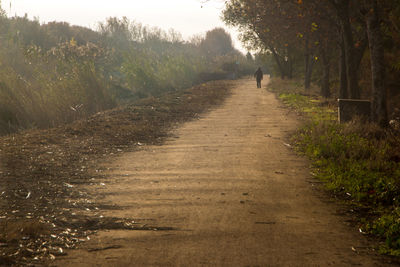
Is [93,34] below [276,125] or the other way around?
the other way around

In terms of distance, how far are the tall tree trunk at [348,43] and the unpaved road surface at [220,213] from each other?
6334 mm

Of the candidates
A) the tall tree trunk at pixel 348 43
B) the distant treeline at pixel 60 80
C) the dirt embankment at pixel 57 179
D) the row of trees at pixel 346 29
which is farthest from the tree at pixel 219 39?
the dirt embankment at pixel 57 179

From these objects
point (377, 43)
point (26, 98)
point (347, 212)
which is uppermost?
point (377, 43)

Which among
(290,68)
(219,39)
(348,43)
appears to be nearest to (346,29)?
(348,43)

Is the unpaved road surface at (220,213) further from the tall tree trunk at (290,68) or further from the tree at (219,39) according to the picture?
the tree at (219,39)

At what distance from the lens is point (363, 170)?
7.83 meters

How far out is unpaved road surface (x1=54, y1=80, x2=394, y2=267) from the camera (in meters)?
4.59

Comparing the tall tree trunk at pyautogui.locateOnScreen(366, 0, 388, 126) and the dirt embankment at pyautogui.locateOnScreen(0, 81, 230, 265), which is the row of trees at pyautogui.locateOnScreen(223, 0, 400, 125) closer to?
the tall tree trunk at pyautogui.locateOnScreen(366, 0, 388, 126)

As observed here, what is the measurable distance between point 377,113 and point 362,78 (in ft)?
40.6

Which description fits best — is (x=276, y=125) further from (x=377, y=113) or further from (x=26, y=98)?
(x=26, y=98)

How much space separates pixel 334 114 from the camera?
16.8 m

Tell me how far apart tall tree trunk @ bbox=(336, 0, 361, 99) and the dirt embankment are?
20.1 ft

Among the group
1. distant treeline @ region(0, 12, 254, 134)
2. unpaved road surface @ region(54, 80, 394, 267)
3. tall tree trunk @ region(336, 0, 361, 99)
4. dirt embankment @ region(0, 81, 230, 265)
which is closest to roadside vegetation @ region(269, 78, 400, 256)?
unpaved road surface @ region(54, 80, 394, 267)

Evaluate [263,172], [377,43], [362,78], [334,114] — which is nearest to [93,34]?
[362,78]
